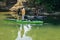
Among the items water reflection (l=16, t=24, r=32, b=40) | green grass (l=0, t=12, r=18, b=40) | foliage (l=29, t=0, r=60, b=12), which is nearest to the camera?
green grass (l=0, t=12, r=18, b=40)

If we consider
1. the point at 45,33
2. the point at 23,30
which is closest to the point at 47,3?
the point at 23,30

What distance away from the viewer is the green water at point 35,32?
10.1 metres

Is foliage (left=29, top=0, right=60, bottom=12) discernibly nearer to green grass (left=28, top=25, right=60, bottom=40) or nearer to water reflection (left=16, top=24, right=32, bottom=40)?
green grass (left=28, top=25, right=60, bottom=40)

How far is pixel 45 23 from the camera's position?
42.5ft

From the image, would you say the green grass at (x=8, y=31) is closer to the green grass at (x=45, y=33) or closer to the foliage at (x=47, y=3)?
the green grass at (x=45, y=33)

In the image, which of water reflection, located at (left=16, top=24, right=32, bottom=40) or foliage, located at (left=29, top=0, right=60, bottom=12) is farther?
foliage, located at (left=29, top=0, right=60, bottom=12)

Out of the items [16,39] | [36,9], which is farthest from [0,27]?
[36,9]

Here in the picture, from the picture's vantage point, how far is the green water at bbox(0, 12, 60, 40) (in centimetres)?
1007

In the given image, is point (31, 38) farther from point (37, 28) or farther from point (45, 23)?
point (45, 23)

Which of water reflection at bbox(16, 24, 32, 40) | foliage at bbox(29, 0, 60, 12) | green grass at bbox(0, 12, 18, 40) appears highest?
foliage at bbox(29, 0, 60, 12)

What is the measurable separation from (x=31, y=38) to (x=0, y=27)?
2670 millimetres

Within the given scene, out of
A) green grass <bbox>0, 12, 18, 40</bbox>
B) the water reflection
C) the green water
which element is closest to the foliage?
the green water

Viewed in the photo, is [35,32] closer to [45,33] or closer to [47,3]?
[45,33]

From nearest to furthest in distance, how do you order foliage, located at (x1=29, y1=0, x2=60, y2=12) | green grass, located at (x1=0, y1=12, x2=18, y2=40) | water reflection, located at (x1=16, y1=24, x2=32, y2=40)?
green grass, located at (x1=0, y1=12, x2=18, y2=40) → water reflection, located at (x1=16, y1=24, x2=32, y2=40) → foliage, located at (x1=29, y1=0, x2=60, y2=12)
